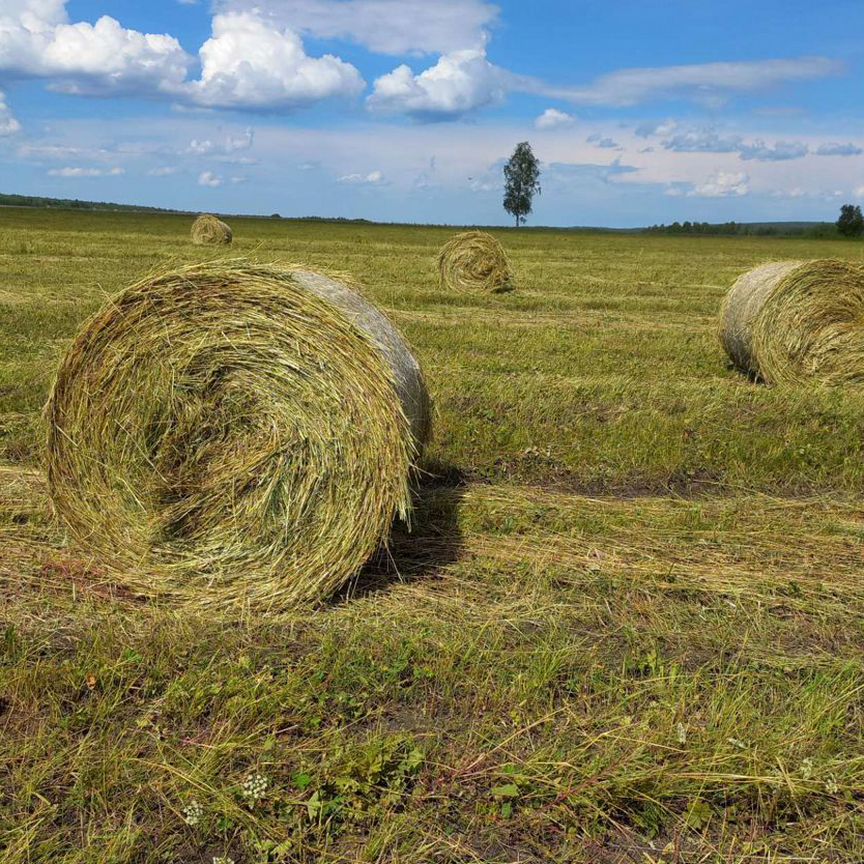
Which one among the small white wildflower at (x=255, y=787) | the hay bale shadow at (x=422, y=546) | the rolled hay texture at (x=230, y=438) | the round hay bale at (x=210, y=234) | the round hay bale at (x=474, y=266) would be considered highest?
the round hay bale at (x=210, y=234)

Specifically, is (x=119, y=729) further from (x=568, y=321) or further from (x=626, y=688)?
(x=568, y=321)

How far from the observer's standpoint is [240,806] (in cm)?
291

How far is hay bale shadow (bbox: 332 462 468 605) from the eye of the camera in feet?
15.3

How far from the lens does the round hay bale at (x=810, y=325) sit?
942 cm

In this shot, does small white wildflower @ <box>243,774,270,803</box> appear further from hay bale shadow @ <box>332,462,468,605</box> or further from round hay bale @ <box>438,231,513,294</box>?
round hay bale @ <box>438,231,513,294</box>

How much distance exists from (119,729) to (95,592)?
130cm

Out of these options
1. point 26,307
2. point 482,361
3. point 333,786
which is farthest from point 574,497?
point 26,307

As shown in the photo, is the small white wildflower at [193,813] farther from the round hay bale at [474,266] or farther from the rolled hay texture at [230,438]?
the round hay bale at [474,266]

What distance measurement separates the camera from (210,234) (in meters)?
31.0

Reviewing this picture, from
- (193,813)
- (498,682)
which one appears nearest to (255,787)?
(193,813)

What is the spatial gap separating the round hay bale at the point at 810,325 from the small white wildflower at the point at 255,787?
312 inches

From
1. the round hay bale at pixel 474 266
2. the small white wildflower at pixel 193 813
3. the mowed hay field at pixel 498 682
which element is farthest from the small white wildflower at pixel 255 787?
the round hay bale at pixel 474 266

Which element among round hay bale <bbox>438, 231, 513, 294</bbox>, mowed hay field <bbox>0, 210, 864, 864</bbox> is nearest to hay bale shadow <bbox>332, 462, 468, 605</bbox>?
mowed hay field <bbox>0, 210, 864, 864</bbox>

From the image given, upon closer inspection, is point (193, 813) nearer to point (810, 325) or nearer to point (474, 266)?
point (810, 325)
